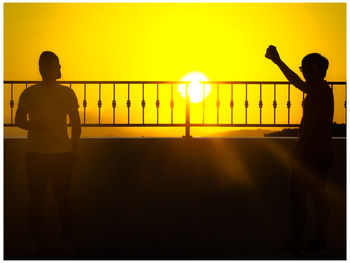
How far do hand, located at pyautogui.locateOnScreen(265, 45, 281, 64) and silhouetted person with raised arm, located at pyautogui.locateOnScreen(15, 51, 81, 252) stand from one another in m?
1.52

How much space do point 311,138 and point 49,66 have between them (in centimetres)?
202

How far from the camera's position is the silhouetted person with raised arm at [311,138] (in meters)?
5.05

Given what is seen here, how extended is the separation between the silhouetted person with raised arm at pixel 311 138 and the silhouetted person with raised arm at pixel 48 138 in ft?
5.33

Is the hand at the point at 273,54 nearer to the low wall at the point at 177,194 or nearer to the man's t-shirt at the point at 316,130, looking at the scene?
the man's t-shirt at the point at 316,130

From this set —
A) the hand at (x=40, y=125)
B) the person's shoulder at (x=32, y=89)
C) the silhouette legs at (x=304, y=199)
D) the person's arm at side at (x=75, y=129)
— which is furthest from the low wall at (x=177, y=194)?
the person's shoulder at (x=32, y=89)

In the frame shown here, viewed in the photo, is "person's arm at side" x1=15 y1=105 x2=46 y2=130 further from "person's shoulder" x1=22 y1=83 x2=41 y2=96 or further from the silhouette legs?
the silhouette legs

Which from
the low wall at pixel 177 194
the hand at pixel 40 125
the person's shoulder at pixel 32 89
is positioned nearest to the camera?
the hand at pixel 40 125

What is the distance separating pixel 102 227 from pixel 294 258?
2.06 meters

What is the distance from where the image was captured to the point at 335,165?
9.40 meters

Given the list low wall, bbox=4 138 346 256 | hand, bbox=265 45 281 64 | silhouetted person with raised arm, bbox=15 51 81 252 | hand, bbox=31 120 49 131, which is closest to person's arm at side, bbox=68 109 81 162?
silhouetted person with raised arm, bbox=15 51 81 252

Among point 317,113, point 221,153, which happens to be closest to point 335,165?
point 221,153

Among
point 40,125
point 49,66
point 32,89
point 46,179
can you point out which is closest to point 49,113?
point 40,125

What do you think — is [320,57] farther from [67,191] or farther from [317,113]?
[67,191]

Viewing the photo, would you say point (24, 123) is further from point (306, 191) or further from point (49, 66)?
point (306, 191)
